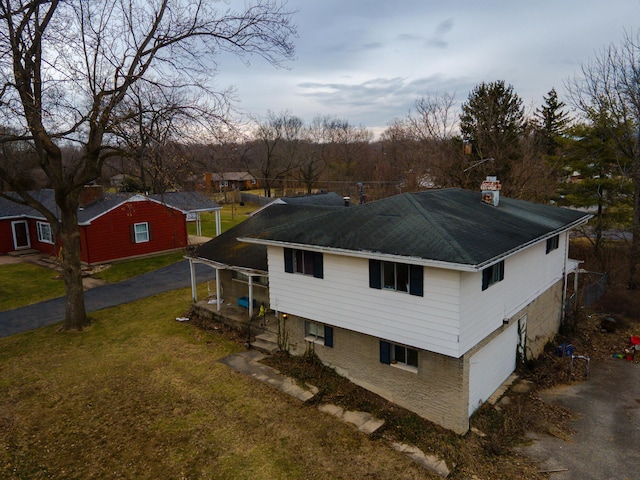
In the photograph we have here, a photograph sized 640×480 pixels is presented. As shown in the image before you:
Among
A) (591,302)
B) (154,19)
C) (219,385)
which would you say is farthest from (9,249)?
(591,302)

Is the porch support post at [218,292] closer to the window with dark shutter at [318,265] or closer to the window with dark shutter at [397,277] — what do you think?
the window with dark shutter at [318,265]

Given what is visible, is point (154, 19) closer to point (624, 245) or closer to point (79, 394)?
point (79, 394)

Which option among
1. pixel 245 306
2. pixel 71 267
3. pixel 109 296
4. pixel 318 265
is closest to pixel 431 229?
pixel 318 265

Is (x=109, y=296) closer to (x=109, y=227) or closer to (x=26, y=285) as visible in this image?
(x=26, y=285)

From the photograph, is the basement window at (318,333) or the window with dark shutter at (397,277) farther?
the basement window at (318,333)

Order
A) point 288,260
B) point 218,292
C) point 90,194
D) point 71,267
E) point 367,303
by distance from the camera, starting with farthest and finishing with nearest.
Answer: point 90,194
point 218,292
point 71,267
point 288,260
point 367,303

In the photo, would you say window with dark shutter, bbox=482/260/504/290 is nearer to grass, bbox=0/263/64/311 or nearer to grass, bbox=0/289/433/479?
grass, bbox=0/289/433/479

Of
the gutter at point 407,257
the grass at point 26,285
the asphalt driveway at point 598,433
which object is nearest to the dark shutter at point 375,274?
the gutter at point 407,257
